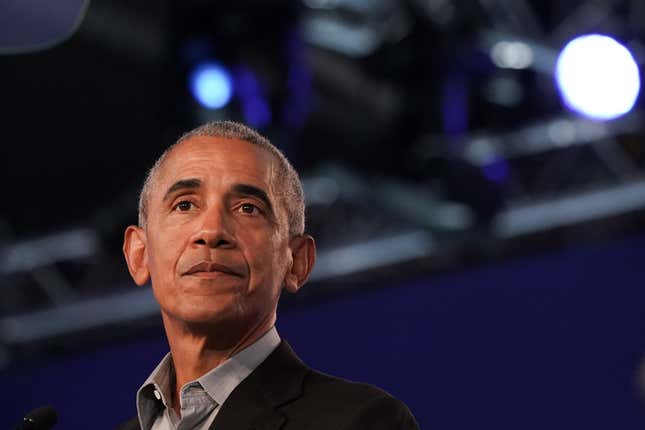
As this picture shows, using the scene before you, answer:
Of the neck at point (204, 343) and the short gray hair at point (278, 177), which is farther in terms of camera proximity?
the short gray hair at point (278, 177)

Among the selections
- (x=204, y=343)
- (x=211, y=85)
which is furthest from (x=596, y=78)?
(x=204, y=343)

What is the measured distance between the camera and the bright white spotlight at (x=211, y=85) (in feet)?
16.6

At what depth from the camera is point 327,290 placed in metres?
6.84

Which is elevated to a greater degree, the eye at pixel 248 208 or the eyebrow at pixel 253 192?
the eyebrow at pixel 253 192

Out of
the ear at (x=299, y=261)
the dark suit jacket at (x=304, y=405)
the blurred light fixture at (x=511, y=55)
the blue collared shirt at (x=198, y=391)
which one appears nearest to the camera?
the dark suit jacket at (x=304, y=405)

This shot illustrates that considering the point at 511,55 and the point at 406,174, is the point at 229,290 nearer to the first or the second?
the point at 511,55

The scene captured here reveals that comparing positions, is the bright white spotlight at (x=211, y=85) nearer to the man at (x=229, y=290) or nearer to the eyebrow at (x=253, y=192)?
the man at (x=229, y=290)

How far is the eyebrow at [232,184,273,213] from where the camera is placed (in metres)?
2.08

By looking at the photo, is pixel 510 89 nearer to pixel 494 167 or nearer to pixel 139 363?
pixel 494 167

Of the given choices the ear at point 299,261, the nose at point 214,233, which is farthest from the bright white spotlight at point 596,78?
the nose at point 214,233

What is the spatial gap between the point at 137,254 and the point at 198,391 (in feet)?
1.22

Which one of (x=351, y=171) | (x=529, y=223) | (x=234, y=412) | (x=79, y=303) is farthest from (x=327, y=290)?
(x=234, y=412)

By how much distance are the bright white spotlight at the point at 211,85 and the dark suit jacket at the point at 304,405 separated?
10.4 ft

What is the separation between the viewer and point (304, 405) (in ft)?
6.25
